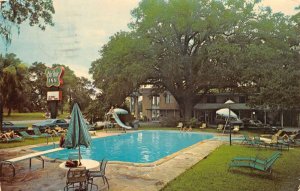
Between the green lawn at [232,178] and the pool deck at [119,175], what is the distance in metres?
0.36

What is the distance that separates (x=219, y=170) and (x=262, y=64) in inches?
575

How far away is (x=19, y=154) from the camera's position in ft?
34.5

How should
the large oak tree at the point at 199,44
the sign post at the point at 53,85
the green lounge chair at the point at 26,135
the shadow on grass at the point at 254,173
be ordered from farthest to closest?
the large oak tree at the point at 199,44 → the green lounge chair at the point at 26,135 → the sign post at the point at 53,85 → the shadow on grass at the point at 254,173

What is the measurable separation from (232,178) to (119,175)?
2.90m

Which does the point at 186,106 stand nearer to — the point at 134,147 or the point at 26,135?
the point at 134,147

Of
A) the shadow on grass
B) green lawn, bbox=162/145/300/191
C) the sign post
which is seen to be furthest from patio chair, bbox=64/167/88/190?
the sign post

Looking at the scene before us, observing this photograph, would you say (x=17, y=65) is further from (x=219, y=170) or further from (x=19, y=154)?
(x=219, y=170)

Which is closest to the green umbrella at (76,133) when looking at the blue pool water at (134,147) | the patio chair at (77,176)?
the patio chair at (77,176)

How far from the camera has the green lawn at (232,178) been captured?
6.82 m

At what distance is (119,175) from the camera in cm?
784

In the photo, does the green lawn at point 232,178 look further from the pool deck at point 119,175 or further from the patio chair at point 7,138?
the patio chair at point 7,138

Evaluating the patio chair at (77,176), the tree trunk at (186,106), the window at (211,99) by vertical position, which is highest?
the window at (211,99)

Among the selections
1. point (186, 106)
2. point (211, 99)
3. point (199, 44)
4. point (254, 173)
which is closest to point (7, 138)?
point (254, 173)

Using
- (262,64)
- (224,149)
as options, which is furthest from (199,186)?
(262,64)
